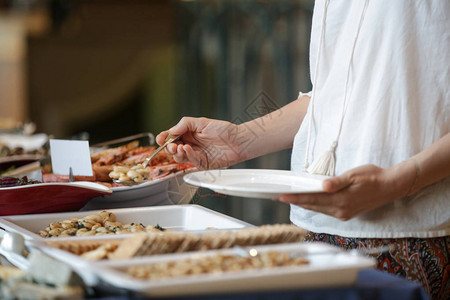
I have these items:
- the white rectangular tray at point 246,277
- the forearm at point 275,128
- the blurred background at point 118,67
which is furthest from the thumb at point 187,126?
the blurred background at point 118,67

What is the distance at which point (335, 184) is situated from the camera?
1.15 m

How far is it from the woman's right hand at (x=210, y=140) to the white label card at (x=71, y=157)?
0.89 ft

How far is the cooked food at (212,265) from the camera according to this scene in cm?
86

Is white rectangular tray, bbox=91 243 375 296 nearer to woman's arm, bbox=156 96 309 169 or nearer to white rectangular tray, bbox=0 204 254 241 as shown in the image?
white rectangular tray, bbox=0 204 254 241

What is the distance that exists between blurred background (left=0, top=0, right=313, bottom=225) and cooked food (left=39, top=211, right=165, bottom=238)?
11.3ft

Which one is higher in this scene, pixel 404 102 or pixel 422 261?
pixel 404 102

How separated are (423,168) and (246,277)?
58cm

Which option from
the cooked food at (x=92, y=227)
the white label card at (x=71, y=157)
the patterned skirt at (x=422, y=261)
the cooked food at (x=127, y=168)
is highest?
the white label card at (x=71, y=157)

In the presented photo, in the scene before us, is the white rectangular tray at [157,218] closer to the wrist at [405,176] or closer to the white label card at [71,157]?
the white label card at [71,157]

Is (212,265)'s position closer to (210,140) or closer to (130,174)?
(210,140)

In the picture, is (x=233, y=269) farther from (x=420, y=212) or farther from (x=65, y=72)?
(x=65, y=72)

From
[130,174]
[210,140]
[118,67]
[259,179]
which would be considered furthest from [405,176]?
[118,67]

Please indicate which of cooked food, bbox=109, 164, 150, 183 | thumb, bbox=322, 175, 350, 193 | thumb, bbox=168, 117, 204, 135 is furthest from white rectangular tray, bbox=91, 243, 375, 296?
cooked food, bbox=109, 164, 150, 183

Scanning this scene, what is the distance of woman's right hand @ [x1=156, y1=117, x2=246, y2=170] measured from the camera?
1694 mm
